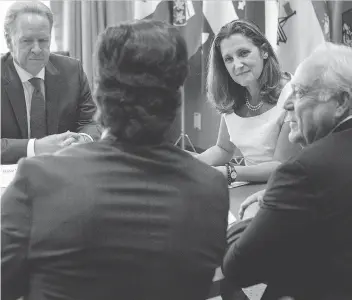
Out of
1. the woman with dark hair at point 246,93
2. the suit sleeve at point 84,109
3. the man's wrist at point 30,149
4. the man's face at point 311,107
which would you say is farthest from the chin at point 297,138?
the suit sleeve at point 84,109

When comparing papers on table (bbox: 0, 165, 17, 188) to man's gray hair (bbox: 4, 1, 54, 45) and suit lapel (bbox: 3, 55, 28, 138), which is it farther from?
man's gray hair (bbox: 4, 1, 54, 45)

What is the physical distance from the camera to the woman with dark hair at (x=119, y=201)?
0.91 metres

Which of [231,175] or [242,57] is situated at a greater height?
[242,57]

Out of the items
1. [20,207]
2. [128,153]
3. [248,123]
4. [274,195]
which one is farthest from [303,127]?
[248,123]

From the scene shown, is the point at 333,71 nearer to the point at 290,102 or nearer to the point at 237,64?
the point at 290,102

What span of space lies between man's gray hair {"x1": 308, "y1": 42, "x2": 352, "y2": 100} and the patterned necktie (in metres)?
1.35

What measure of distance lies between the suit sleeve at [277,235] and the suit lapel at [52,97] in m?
1.28

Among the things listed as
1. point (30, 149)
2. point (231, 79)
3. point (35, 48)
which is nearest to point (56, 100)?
point (35, 48)

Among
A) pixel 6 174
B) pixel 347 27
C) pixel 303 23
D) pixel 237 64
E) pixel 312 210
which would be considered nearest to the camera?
pixel 312 210

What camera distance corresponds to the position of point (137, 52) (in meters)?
0.91

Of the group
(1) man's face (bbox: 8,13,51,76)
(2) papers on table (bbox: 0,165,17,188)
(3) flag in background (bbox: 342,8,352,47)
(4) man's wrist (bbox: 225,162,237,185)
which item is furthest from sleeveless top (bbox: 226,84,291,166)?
(3) flag in background (bbox: 342,8,352,47)

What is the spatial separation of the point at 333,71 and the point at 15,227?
2.49ft

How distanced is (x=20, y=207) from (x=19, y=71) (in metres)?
1.40

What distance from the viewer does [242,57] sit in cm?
216
